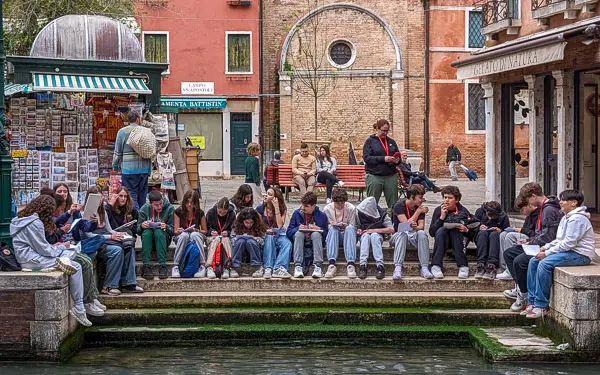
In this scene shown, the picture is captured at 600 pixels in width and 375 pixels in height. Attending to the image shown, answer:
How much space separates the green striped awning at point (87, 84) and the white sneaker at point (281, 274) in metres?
6.31

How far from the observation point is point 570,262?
423 inches

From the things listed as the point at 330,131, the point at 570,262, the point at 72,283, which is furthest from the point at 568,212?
the point at 330,131

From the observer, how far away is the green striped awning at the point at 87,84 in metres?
17.1

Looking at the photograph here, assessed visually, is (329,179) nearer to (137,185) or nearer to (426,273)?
(137,185)

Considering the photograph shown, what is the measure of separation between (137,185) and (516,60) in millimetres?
6500

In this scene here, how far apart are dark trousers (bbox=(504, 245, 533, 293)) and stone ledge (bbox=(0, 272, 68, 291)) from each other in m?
4.64

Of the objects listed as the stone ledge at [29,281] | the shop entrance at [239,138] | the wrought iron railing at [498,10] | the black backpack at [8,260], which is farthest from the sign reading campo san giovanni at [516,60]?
the shop entrance at [239,138]

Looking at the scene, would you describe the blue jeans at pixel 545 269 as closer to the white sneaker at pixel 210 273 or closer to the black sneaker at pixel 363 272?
the black sneaker at pixel 363 272

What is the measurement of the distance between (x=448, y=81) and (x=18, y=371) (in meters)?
29.7

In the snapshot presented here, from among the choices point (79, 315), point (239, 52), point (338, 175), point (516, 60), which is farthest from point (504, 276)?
point (239, 52)

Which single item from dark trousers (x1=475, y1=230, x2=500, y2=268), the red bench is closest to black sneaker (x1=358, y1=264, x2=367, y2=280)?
dark trousers (x1=475, y1=230, x2=500, y2=268)

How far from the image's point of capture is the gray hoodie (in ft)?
34.7

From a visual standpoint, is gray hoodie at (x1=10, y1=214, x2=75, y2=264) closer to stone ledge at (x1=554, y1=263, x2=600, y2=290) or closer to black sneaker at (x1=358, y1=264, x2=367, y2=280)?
black sneaker at (x1=358, y1=264, x2=367, y2=280)

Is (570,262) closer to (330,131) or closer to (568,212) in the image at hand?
(568,212)
